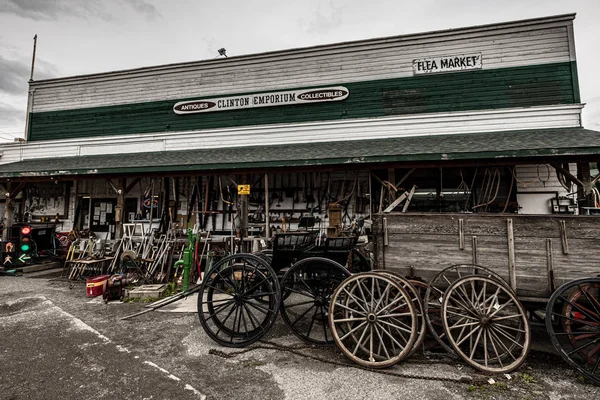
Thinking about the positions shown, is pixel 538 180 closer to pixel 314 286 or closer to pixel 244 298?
pixel 314 286

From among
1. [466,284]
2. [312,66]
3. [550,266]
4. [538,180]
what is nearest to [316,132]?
[312,66]

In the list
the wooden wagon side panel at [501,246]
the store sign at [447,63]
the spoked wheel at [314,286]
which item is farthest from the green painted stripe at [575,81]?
the spoked wheel at [314,286]

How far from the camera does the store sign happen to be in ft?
28.1

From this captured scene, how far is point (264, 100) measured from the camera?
9.77 m

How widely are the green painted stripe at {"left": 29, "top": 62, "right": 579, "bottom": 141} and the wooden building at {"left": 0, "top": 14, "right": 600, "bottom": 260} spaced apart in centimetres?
4

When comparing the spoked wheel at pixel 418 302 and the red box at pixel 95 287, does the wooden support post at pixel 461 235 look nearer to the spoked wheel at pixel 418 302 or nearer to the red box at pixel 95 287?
the spoked wheel at pixel 418 302

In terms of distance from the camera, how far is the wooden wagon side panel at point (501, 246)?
3.15 meters

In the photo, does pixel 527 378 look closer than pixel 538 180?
Yes

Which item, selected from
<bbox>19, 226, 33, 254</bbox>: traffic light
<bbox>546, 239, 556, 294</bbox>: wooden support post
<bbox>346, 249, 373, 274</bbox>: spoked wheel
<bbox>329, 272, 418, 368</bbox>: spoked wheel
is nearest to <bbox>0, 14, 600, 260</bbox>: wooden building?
<bbox>19, 226, 33, 254</bbox>: traffic light

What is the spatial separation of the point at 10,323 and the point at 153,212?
571cm

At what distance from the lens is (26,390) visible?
2840mm

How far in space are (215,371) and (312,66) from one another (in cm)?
938

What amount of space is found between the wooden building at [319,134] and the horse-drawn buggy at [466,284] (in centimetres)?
291

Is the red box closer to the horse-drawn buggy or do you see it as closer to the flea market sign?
the horse-drawn buggy
